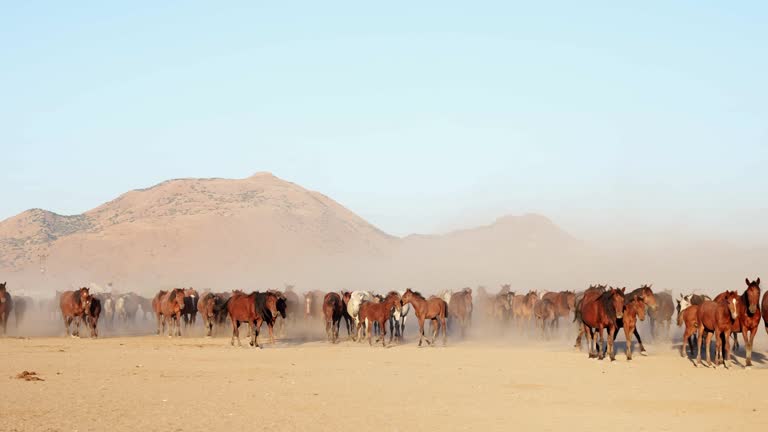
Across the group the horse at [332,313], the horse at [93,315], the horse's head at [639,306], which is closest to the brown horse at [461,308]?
the horse at [332,313]

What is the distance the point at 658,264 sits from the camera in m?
168

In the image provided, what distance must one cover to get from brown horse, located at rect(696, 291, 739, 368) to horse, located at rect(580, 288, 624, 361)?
2585 mm

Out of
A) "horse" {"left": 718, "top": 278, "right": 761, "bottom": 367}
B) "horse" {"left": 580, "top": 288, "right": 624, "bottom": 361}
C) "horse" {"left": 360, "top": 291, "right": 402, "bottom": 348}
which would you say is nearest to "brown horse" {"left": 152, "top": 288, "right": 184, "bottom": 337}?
"horse" {"left": 360, "top": 291, "right": 402, "bottom": 348}

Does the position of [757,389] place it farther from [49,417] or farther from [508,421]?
[49,417]

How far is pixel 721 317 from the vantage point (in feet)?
93.5

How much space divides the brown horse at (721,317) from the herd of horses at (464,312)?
0.03 meters

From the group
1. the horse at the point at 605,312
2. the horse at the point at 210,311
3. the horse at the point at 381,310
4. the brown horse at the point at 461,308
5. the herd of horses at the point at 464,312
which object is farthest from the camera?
the brown horse at the point at 461,308

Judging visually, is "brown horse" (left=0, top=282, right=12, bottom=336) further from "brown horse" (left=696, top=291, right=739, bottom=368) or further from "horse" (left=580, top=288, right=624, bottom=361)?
"brown horse" (left=696, top=291, right=739, bottom=368)

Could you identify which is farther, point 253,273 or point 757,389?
point 253,273

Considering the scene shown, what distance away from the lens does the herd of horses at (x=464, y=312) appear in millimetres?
29375

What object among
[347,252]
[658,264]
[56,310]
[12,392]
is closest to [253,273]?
[347,252]

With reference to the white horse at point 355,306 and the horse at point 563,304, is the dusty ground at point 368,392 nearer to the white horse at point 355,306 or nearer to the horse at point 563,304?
the white horse at point 355,306

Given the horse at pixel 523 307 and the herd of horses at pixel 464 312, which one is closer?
the herd of horses at pixel 464 312

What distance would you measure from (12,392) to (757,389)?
17.9 m
